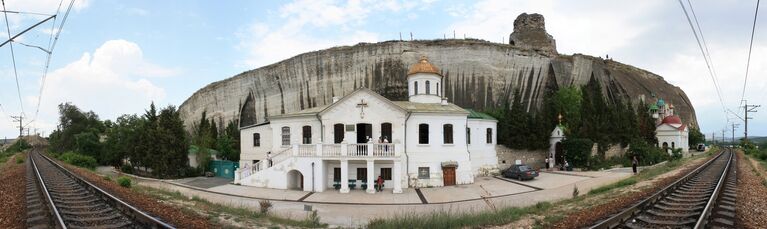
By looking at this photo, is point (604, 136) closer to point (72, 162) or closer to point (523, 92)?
point (523, 92)

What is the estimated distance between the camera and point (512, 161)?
114 ft

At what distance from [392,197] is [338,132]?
709cm

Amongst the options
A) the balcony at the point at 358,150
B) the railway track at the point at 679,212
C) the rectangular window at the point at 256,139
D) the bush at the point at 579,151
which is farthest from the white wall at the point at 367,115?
the bush at the point at 579,151

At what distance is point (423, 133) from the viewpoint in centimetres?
2625

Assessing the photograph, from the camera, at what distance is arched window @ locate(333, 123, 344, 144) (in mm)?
26859

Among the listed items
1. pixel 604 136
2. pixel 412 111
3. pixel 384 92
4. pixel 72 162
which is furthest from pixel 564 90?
pixel 72 162

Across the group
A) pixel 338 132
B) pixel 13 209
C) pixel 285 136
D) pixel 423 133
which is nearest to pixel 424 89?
pixel 423 133

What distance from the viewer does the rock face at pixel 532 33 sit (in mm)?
59406

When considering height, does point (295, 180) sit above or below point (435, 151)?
below

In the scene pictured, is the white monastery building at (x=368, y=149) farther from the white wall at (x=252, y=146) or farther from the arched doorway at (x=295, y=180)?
the white wall at (x=252, y=146)

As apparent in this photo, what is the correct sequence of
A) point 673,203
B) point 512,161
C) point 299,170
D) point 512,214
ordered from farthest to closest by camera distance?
point 512,161 < point 299,170 < point 512,214 < point 673,203

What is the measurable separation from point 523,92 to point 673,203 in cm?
4325

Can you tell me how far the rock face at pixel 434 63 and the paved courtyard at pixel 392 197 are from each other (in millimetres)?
26558

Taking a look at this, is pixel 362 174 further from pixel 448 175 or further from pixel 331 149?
pixel 448 175
